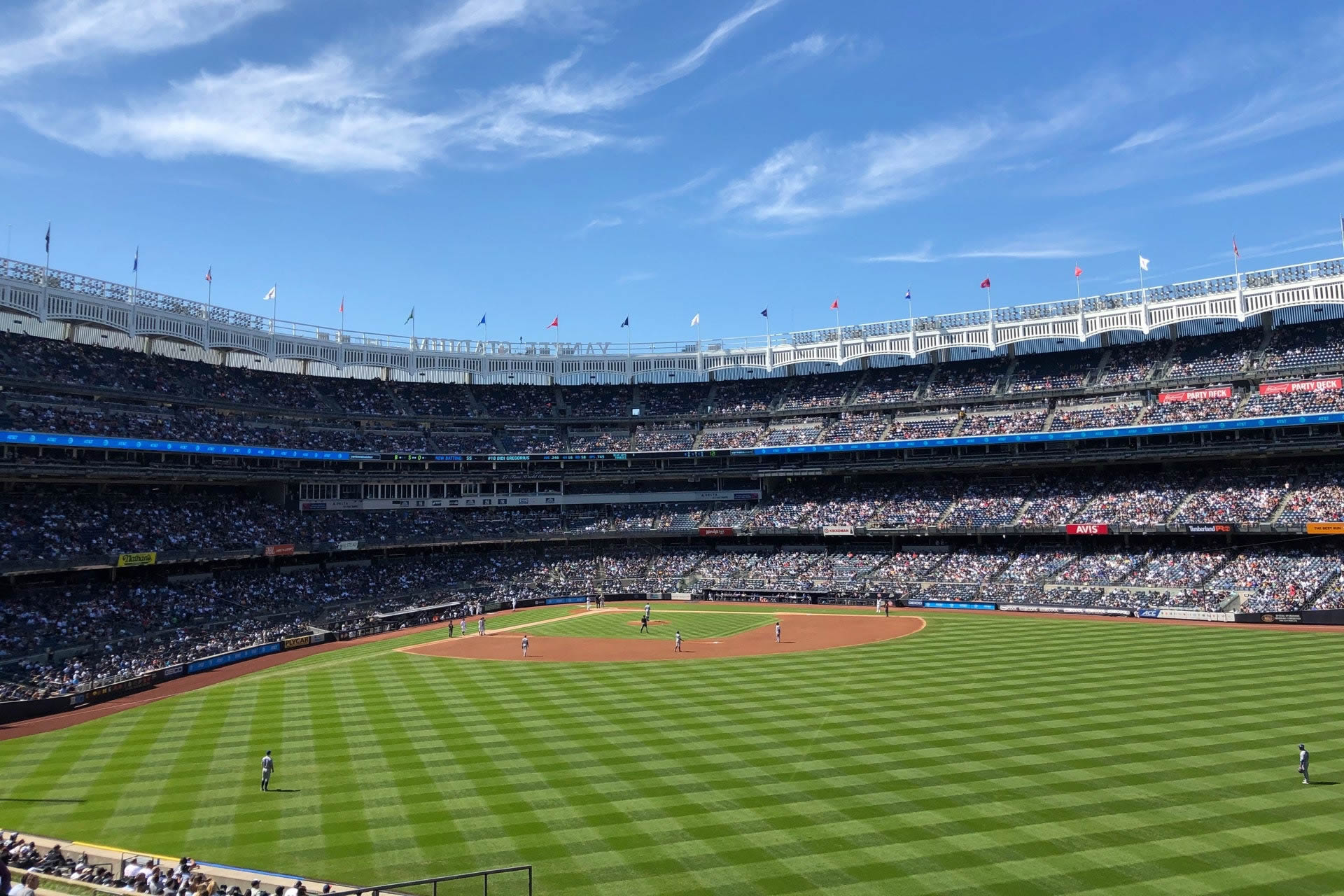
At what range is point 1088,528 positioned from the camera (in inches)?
2427

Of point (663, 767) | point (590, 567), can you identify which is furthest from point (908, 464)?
point (663, 767)

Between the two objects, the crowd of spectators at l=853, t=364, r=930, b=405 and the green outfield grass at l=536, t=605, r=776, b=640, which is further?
the crowd of spectators at l=853, t=364, r=930, b=405

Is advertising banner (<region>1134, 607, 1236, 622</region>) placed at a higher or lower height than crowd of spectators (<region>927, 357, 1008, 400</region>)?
lower

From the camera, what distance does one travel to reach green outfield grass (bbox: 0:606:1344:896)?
1792cm

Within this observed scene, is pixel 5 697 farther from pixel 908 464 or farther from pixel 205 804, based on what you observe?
pixel 908 464

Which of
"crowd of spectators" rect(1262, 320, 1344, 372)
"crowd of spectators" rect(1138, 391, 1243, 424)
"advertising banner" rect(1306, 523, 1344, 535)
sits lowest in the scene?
"advertising banner" rect(1306, 523, 1344, 535)

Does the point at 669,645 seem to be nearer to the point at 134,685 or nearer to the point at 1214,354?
the point at 134,685

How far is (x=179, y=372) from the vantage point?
66188 mm

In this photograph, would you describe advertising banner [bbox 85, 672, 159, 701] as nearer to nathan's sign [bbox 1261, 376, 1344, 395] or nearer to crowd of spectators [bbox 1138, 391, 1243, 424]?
crowd of spectators [bbox 1138, 391, 1243, 424]

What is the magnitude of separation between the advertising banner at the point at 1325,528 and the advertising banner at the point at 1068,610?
41.8 ft

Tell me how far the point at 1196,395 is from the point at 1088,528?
47.6ft

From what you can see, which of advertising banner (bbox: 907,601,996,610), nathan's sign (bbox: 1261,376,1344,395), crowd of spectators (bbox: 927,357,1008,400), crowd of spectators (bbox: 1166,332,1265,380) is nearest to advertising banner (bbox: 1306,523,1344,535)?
nathan's sign (bbox: 1261,376,1344,395)

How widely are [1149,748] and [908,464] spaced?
50.9 m

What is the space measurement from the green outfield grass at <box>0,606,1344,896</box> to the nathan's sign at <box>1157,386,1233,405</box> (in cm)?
2944
